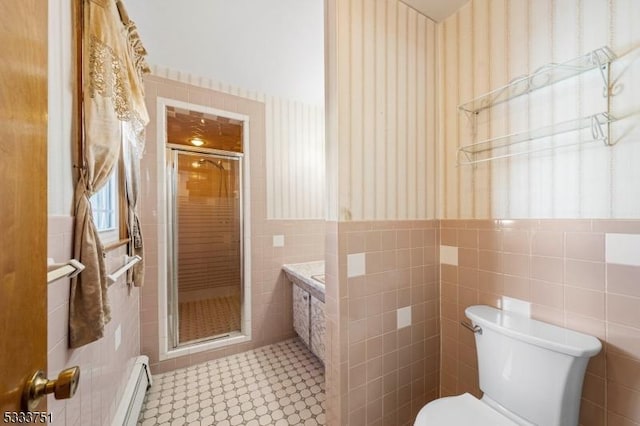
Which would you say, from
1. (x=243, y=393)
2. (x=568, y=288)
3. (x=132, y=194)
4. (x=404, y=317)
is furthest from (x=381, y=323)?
(x=132, y=194)

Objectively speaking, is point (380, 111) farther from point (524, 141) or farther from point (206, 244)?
point (206, 244)

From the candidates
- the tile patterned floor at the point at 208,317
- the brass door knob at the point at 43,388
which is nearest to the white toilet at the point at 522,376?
the brass door knob at the point at 43,388

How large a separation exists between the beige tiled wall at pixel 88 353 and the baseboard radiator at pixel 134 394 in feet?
0.14

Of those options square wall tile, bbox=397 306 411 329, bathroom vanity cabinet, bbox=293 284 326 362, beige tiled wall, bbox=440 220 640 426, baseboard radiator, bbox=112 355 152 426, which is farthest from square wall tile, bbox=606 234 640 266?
baseboard radiator, bbox=112 355 152 426

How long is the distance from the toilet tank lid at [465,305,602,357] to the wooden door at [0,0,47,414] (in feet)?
4.70

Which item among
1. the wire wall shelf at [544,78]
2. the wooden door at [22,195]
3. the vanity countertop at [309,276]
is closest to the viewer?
the wooden door at [22,195]

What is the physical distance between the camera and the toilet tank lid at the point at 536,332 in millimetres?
868

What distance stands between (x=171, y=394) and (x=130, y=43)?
2.31m

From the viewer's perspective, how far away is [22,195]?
0.45 m

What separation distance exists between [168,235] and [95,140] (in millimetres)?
1281

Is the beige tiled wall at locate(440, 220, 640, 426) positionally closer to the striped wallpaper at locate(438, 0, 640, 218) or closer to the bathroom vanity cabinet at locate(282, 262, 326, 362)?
the striped wallpaper at locate(438, 0, 640, 218)

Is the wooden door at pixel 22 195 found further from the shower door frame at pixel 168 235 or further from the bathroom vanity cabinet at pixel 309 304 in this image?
the shower door frame at pixel 168 235

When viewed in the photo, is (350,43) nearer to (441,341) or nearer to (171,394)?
(441,341)

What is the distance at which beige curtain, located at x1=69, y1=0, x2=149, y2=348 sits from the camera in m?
0.93
